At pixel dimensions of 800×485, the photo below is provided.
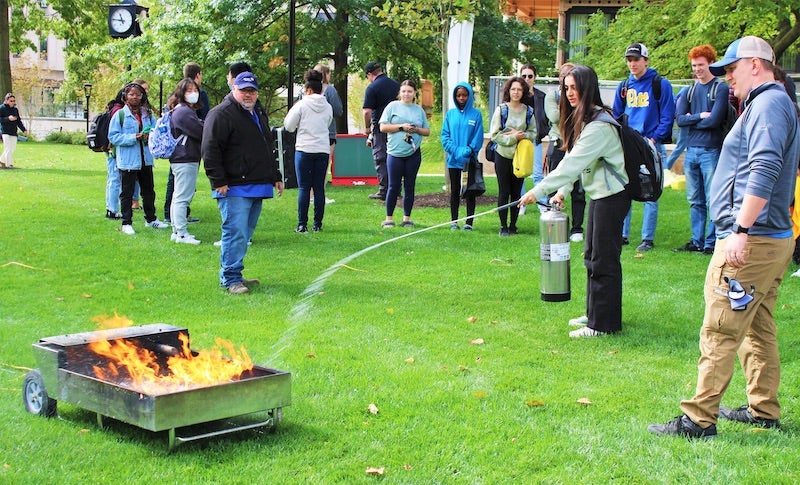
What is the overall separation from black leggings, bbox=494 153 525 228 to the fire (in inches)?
291

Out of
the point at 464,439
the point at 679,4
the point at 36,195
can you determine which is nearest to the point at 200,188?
the point at 36,195

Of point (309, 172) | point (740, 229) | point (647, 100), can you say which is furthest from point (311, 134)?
point (740, 229)

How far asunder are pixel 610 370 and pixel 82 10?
35.2 metres

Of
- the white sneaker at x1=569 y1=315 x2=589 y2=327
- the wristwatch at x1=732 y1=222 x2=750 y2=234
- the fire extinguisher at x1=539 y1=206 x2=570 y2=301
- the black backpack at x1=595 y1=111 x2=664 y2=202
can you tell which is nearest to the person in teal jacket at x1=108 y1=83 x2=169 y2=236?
the fire extinguisher at x1=539 y1=206 x2=570 y2=301

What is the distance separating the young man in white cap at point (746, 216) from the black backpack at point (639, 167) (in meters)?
2.18

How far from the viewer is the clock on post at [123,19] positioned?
2672cm

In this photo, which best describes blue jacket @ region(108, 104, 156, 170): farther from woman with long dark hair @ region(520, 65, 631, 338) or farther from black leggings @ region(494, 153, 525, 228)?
woman with long dark hair @ region(520, 65, 631, 338)

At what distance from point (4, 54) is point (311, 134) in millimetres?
24491

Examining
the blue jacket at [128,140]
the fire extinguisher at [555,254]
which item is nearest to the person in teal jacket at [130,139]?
the blue jacket at [128,140]

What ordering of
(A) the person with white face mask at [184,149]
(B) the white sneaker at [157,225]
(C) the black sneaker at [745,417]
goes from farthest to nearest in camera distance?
(B) the white sneaker at [157,225] → (A) the person with white face mask at [184,149] → (C) the black sneaker at [745,417]

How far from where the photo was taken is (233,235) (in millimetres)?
9531

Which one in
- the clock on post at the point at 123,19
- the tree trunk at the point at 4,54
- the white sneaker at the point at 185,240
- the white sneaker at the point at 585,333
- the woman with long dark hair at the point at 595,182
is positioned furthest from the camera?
the tree trunk at the point at 4,54

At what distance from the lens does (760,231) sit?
5.09 meters

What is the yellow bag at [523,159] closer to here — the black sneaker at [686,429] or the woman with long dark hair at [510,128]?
the woman with long dark hair at [510,128]
